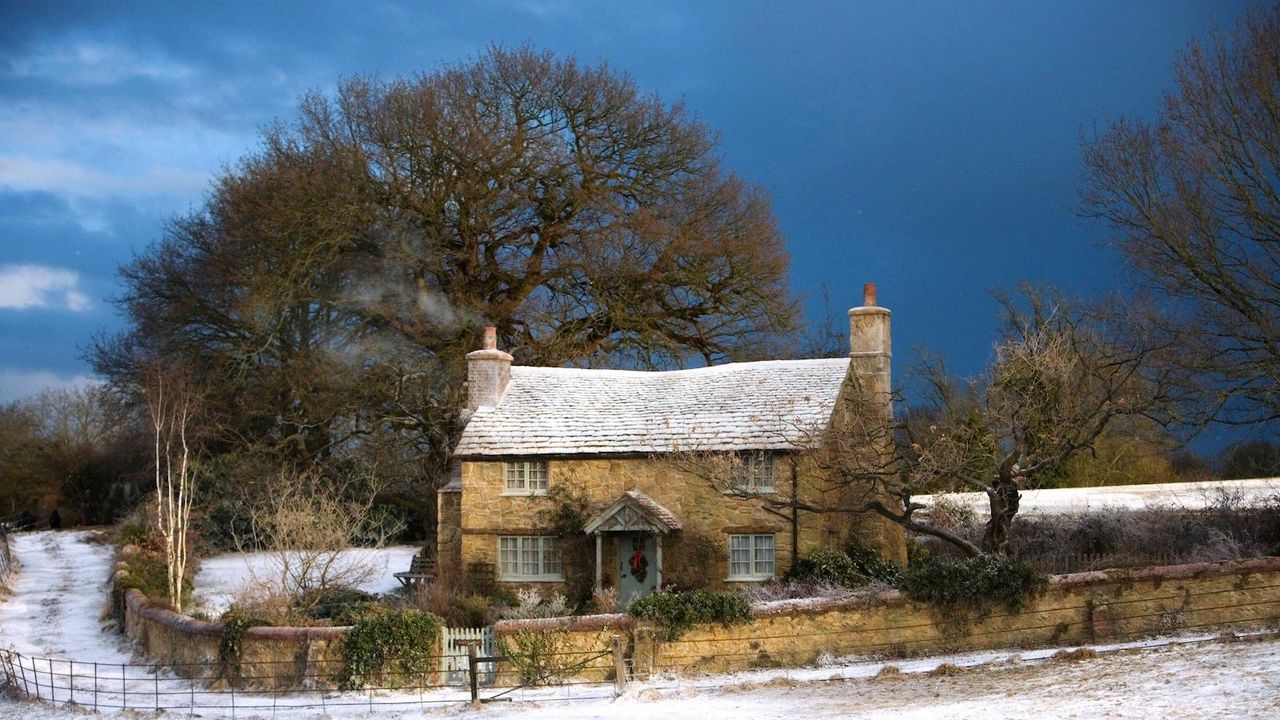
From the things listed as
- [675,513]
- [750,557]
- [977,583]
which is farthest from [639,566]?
[977,583]

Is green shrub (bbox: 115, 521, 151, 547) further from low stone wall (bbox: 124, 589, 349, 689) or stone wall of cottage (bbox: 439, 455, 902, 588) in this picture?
low stone wall (bbox: 124, 589, 349, 689)

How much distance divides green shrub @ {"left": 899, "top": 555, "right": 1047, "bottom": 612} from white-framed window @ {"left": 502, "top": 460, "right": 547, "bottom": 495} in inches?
416

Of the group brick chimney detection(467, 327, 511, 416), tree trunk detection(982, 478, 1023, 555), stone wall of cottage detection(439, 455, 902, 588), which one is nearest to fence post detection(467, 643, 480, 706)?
stone wall of cottage detection(439, 455, 902, 588)

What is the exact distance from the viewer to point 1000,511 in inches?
1105

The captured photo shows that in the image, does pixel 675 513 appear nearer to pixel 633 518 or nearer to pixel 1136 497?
pixel 633 518

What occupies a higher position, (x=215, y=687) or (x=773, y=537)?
(x=773, y=537)

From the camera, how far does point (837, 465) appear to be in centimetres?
2903

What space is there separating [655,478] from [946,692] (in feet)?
39.1

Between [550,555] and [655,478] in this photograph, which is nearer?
[655,478]

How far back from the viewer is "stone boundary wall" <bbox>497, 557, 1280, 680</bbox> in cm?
2450

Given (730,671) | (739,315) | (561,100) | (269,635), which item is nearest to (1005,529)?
(730,671)

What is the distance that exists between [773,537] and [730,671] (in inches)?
267

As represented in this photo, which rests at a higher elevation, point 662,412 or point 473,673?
point 662,412

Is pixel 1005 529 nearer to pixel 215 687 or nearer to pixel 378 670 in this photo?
pixel 378 670
